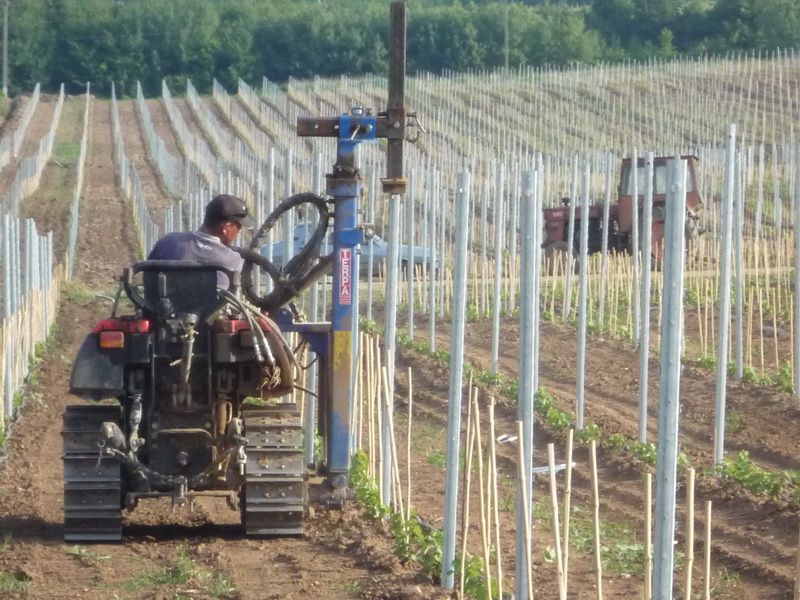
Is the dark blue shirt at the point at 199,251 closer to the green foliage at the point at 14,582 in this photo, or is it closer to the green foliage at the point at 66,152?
the green foliage at the point at 14,582

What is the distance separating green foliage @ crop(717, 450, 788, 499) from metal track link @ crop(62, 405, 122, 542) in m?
3.73

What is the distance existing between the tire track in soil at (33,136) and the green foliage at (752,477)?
28.5m

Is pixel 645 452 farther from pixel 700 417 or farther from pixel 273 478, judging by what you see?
pixel 273 478

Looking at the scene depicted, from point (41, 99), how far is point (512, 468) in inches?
2088

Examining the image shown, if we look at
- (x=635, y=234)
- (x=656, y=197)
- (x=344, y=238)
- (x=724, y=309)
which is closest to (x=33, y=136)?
(x=656, y=197)

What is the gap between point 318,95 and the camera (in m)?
53.0

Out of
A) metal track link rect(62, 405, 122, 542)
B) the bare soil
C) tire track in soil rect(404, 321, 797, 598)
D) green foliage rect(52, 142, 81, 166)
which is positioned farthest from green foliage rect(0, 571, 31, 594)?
green foliage rect(52, 142, 81, 166)

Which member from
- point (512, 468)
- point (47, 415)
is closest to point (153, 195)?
point (47, 415)

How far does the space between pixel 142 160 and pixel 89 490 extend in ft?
123

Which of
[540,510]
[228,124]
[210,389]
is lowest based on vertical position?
[540,510]

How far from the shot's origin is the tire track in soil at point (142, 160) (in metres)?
35.5

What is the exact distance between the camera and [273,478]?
328 inches

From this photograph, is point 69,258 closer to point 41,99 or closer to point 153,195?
point 153,195

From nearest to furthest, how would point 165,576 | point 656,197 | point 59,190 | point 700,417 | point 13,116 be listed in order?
1. point 165,576
2. point 700,417
3. point 656,197
4. point 59,190
5. point 13,116
